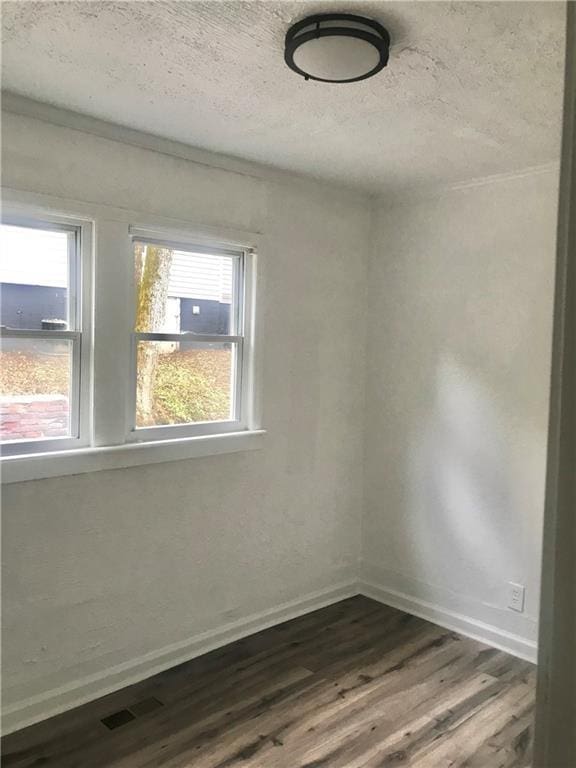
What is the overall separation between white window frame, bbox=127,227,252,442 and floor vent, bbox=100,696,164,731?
1.13m

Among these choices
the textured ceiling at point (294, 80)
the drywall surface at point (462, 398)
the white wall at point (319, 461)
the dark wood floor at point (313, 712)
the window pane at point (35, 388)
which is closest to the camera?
the textured ceiling at point (294, 80)

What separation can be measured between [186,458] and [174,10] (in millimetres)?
1872

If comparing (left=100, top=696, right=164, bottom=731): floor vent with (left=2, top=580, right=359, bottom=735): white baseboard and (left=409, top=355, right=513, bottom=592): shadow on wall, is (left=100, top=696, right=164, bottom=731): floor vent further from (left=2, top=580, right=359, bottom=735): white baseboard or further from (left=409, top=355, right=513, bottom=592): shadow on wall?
(left=409, top=355, right=513, bottom=592): shadow on wall

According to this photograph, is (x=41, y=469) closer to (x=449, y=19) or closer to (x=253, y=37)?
(x=253, y=37)

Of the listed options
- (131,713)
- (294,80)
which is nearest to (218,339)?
(294,80)

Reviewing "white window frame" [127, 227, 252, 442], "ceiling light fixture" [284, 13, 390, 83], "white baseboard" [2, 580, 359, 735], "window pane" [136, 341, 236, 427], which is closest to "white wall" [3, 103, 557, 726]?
"white baseboard" [2, 580, 359, 735]

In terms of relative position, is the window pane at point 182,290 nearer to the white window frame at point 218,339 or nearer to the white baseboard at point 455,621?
the white window frame at point 218,339

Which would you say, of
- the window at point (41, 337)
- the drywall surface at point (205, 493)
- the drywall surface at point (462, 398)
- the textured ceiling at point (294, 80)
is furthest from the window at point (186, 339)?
the drywall surface at point (462, 398)

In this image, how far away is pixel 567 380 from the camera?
40.6 inches

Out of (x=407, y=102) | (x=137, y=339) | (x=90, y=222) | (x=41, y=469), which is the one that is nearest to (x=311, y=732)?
(x=41, y=469)

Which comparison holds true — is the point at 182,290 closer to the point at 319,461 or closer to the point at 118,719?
the point at 319,461

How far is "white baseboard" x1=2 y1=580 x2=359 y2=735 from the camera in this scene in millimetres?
2422

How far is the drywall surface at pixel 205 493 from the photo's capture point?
2.43 meters

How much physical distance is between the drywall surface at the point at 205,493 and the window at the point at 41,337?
173mm
